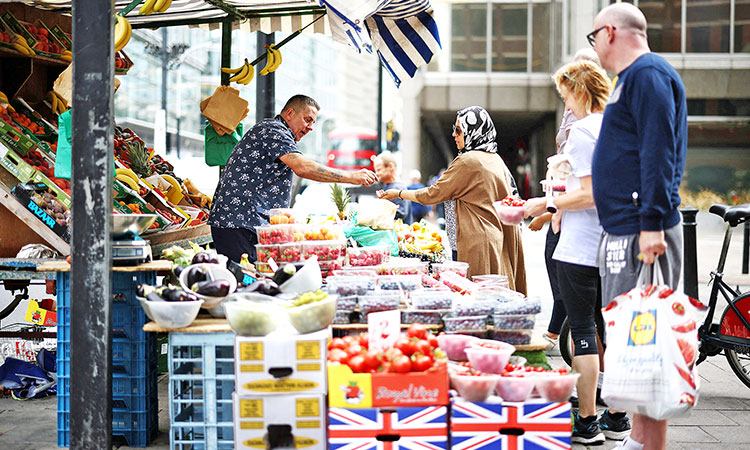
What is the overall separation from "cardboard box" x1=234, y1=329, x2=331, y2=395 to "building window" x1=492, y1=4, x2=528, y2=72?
96.5ft

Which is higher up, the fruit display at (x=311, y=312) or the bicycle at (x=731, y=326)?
the fruit display at (x=311, y=312)

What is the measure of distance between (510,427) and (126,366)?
8.35ft

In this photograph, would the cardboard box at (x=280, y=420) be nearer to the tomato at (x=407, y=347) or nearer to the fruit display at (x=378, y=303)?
the tomato at (x=407, y=347)

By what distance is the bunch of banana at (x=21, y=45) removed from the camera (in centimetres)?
612

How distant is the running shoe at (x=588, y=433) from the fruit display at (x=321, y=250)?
1.95 metres

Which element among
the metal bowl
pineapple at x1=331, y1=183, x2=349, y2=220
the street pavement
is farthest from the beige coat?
the metal bowl

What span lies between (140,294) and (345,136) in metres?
38.8

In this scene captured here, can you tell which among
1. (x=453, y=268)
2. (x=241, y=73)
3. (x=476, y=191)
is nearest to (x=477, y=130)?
(x=476, y=191)

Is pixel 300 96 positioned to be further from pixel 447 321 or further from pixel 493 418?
pixel 493 418

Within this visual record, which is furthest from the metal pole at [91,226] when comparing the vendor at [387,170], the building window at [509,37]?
the building window at [509,37]

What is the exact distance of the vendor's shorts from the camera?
3.59 m

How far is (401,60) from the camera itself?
7664 millimetres

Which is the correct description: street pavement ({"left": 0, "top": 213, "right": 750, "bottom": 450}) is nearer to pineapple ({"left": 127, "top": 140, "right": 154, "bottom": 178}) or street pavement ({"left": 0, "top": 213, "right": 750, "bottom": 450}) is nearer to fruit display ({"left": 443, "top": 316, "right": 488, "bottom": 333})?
fruit display ({"left": 443, "top": 316, "right": 488, "bottom": 333})

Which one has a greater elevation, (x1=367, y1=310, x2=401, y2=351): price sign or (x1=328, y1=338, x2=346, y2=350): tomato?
(x1=367, y1=310, x2=401, y2=351): price sign
